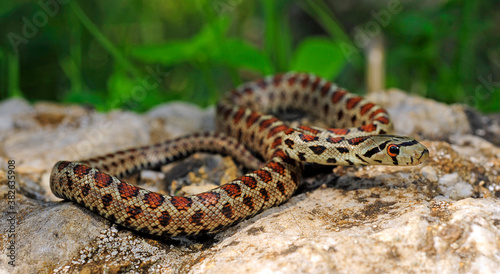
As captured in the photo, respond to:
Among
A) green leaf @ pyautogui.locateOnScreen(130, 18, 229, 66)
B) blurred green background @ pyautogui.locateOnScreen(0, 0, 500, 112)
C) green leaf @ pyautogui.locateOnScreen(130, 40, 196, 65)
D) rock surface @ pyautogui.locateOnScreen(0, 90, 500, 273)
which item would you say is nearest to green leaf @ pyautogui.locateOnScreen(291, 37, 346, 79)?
blurred green background @ pyautogui.locateOnScreen(0, 0, 500, 112)

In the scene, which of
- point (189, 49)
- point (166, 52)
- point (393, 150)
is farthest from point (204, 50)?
point (393, 150)

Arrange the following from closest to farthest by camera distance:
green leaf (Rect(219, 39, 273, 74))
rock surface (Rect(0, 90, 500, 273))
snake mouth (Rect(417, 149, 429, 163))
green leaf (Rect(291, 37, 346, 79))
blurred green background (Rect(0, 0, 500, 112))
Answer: rock surface (Rect(0, 90, 500, 273)), snake mouth (Rect(417, 149, 429, 163)), green leaf (Rect(219, 39, 273, 74)), blurred green background (Rect(0, 0, 500, 112)), green leaf (Rect(291, 37, 346, 79))

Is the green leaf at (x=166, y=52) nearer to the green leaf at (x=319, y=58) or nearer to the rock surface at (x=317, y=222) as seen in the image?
the rock surface at (x=317, y=222)

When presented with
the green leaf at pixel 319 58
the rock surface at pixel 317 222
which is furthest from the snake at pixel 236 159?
the green leaf at pixel 319 58

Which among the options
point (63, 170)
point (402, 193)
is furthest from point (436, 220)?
point (63, 170)

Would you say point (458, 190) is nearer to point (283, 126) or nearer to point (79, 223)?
point (283, 126)

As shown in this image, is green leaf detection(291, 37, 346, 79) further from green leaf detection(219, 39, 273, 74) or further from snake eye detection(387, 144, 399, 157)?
snake eye detection(387, 144, 399, 157)

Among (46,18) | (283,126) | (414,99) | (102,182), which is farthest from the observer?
(46,18)
